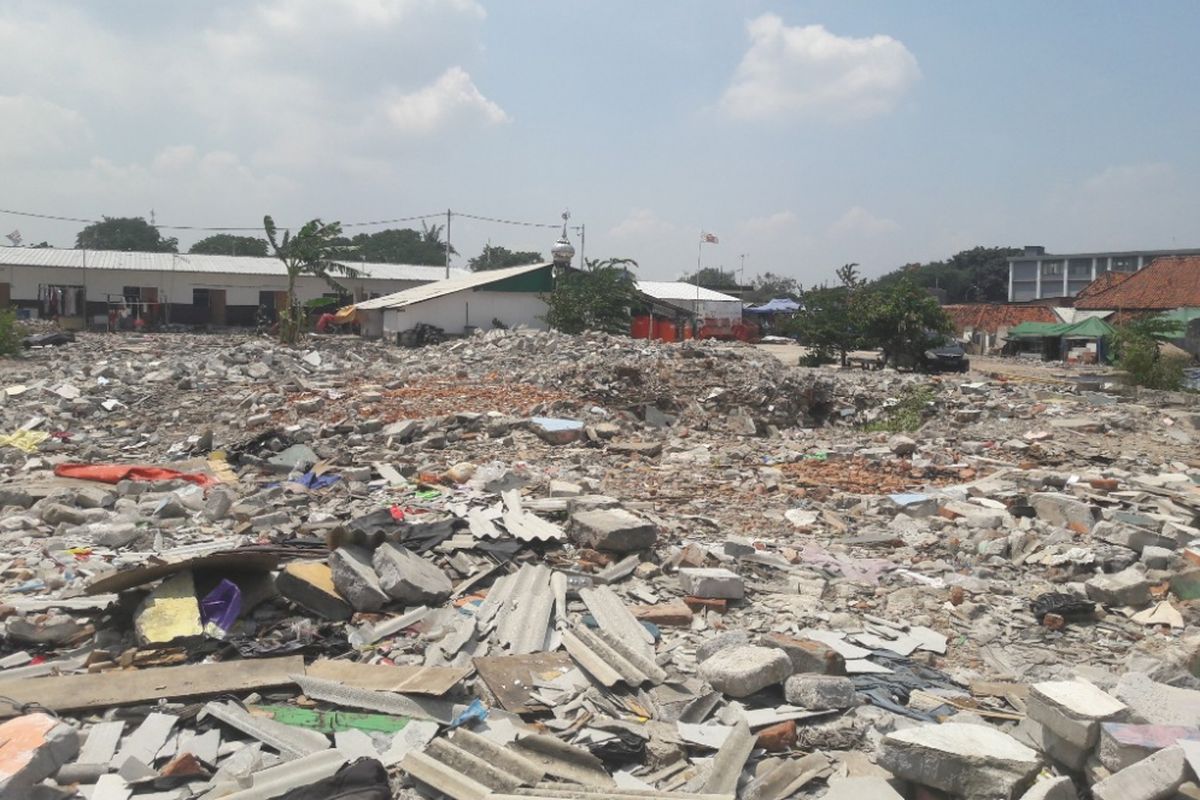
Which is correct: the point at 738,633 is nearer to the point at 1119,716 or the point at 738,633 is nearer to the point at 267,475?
the point at 1119,716

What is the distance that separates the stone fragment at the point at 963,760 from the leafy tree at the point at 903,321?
21.5m

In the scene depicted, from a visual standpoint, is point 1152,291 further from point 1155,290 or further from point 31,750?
point 31,750

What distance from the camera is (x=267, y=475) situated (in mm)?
9734

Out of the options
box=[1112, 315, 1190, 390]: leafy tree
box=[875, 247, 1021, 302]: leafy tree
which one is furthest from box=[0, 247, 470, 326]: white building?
box=[875, 247, 1021, 302]: leafy tree

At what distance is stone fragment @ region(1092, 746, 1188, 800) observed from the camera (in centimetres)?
310

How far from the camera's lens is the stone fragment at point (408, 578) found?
5.36 meters

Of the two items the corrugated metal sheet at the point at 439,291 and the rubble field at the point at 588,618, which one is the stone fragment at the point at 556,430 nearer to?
the rubble field at the point at 588,618

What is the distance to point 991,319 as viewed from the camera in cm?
4200

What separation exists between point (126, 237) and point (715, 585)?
71.3m

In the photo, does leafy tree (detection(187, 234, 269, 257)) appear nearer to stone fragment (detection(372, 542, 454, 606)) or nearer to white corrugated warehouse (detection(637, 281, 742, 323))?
white corrugated warehouse (detection(637, 281, 742, 323))

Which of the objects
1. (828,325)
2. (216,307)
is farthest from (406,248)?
(828,325)

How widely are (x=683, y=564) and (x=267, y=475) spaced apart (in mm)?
5396

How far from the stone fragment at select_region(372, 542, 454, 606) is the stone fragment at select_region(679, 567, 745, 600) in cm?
153

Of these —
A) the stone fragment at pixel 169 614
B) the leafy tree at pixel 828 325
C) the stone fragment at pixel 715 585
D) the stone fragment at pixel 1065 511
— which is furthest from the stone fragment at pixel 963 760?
the leafy tree at pixel 828 325
